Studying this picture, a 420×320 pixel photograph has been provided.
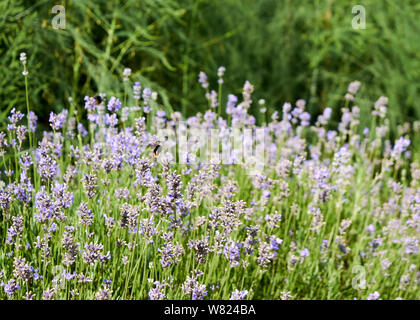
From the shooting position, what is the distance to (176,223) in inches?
78.3

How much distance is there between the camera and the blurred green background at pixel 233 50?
3900 millimetres

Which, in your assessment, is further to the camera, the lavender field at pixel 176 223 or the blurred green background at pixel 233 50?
the blurred green background at pixel 233 50

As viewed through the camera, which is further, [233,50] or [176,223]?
[233,50]

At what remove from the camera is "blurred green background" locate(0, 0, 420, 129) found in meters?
3.90

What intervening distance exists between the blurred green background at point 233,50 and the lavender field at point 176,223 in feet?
2.07

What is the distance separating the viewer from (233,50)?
484cm

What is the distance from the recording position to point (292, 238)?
2717 mm

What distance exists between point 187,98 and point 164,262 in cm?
282

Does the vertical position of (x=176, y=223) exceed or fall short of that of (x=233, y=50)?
it falls short

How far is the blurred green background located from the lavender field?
24.9 inches

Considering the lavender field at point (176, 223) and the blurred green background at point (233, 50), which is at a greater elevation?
the blurred green background at point (233, 50)

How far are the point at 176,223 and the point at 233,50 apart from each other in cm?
315
